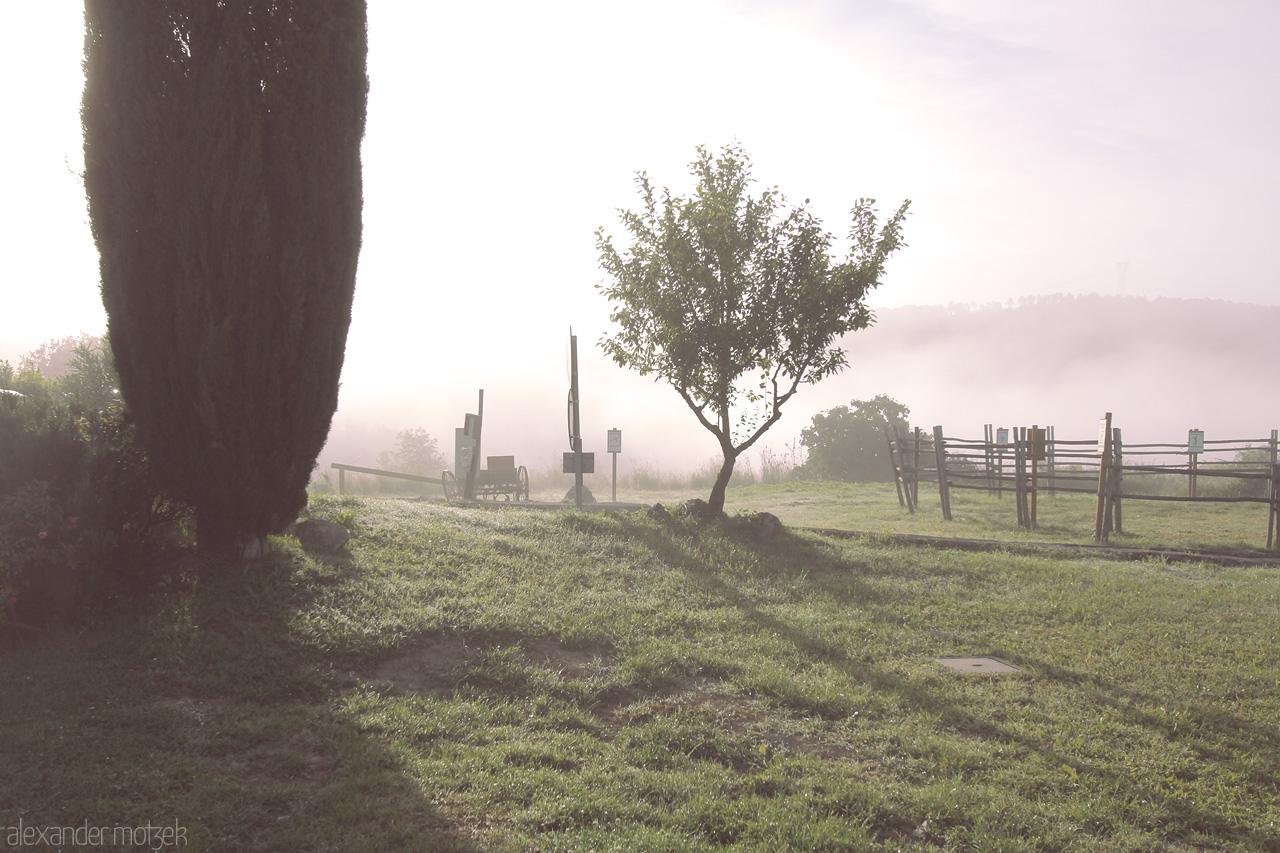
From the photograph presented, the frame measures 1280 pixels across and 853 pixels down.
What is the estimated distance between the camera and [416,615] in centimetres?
559

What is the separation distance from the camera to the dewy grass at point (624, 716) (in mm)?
3162

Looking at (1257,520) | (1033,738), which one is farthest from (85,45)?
(1257,520)

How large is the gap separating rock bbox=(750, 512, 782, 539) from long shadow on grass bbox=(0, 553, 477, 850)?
6410 mm

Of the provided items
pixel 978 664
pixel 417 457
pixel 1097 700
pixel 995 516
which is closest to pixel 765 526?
pixel 978 664

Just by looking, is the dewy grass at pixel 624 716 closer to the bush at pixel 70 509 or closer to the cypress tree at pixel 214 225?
the bush at pixel 70 509

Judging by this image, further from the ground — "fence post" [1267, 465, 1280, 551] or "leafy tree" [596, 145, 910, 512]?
"leafy tree" [596, 145, 910, 512]

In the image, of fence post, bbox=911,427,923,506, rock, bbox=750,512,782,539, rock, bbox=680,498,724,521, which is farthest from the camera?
fence post, bbox=911,427,923,506

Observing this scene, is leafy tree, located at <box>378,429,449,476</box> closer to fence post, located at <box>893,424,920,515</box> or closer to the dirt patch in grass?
fence post, located at <box>893,424,920,515</box>

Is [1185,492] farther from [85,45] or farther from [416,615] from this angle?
[85,45]

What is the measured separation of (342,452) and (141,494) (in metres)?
31.6

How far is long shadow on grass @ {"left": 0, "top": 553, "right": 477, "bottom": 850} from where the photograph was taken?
2969 millimetres

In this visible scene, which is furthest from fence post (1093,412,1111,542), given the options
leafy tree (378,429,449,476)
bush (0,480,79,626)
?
leafy tree (378,429,449,476)

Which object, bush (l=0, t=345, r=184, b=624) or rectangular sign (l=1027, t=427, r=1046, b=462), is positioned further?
rectangular sign (l=1027, t=427, r=1046, b=462)

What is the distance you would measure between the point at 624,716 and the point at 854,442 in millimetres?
24342
